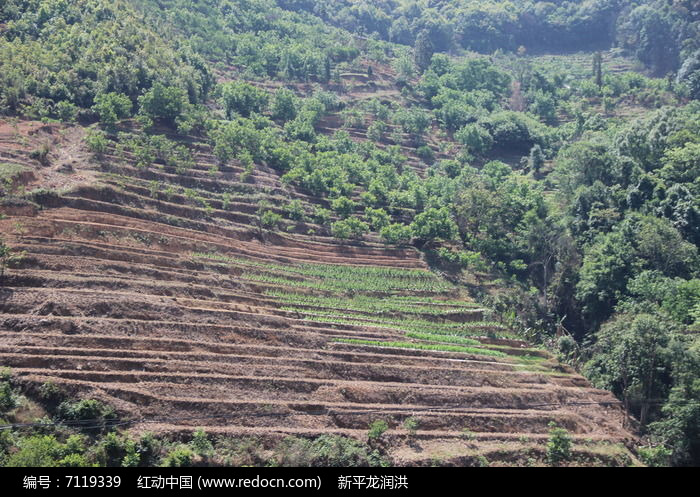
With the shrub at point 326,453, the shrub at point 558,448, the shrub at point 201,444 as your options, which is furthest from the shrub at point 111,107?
the shrub at point 558,448

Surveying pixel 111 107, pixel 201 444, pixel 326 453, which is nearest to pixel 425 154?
pixel 111 107

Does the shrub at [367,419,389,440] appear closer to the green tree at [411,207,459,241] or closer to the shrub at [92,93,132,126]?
the green tree at [411,207,459,241]

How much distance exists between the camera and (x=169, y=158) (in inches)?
1785

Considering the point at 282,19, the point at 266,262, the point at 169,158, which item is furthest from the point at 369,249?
the point at 282,19

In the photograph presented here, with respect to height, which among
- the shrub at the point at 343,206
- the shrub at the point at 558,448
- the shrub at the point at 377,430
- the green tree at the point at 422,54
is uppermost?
the green tree at the point at 422,54

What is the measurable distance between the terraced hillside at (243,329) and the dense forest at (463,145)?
2601 millimetres

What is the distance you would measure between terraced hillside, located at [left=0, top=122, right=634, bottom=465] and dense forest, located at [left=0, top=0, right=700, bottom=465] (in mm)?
2601

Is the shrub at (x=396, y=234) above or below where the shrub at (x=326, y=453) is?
above

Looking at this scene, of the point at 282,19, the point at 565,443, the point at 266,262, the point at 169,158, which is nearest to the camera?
the point at 565,443

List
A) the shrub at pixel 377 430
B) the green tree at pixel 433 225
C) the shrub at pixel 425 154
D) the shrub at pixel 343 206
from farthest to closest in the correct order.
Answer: the shrub at pixel 425 154, the shrub at pixel 343 206, the green tree at pixel 433 225, the shrub at pixel 377 430

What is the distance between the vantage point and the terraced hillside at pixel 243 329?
2775 centimetres

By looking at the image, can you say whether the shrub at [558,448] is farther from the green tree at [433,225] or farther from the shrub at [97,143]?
the shrub at [97,143]

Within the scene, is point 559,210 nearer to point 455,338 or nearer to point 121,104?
point 455,338

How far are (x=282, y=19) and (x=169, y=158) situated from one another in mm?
47957
